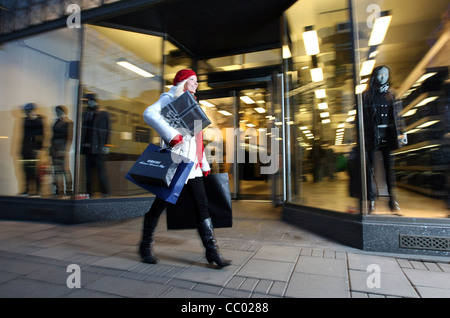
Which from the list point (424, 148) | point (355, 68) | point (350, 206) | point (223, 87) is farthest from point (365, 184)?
point (223, 87)

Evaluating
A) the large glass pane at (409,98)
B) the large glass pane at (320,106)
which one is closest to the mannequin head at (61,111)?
the large glass pane at (320,106)

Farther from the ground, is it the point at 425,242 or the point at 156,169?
the point at 156,169

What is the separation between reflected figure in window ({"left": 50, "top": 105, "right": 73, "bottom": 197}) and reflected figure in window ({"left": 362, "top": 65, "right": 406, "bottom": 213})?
4792 millimetres

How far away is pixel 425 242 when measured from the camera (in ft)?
9.46

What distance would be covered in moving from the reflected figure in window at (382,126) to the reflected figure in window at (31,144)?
5625 millimetres

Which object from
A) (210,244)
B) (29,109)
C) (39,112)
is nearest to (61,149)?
(39,112)

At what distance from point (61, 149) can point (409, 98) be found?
5.79 m

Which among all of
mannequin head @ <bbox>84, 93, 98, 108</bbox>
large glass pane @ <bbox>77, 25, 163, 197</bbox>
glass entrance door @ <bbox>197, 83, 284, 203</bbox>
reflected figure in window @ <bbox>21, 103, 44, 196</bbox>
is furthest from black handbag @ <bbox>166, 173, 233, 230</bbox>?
reflected figure in window @ <bbox>21, 103, 44, 196</bbox>

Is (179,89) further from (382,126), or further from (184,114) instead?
(382,126)

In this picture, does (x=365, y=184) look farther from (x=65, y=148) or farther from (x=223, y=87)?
(x=65, y=148)

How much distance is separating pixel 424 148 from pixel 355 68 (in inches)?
58.5

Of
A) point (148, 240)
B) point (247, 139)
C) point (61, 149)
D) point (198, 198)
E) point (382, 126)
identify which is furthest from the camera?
point (247, 139)

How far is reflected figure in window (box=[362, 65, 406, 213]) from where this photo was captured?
3.44m

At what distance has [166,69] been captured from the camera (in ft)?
19.9
